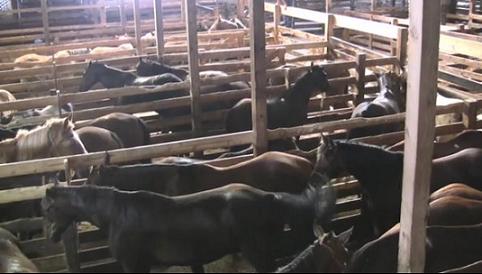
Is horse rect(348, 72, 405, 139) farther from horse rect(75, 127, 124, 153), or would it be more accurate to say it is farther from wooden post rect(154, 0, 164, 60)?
wooden post rect(154, 0, 164, 60)

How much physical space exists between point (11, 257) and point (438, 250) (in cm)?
245

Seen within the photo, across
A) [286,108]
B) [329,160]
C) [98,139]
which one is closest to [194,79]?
[286,108]

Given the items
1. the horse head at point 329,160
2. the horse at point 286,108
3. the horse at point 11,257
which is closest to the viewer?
the horse at point 11,257

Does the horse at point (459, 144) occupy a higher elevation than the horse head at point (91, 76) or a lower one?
lower

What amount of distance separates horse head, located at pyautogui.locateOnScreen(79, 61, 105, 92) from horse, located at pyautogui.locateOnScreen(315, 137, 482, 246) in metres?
4.36

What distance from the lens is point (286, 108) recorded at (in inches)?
260

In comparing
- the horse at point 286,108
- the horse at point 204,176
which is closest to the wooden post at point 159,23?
the horse at point 286,108

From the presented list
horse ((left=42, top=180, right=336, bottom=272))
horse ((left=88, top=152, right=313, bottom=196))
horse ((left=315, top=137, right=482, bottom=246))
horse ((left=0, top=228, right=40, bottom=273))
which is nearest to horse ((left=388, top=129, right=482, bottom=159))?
horse ((left=315, top=137, right=482, bottom=246))

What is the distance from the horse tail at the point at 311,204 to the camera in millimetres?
3549

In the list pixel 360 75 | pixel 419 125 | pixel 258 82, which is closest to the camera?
pixel 419 125

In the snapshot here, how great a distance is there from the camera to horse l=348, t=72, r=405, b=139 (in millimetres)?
5957

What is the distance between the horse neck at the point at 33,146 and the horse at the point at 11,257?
130 cm

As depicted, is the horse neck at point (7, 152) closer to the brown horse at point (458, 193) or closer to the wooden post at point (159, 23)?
the brown horse at point (458, 193)

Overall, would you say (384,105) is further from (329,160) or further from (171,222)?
(171,222)
